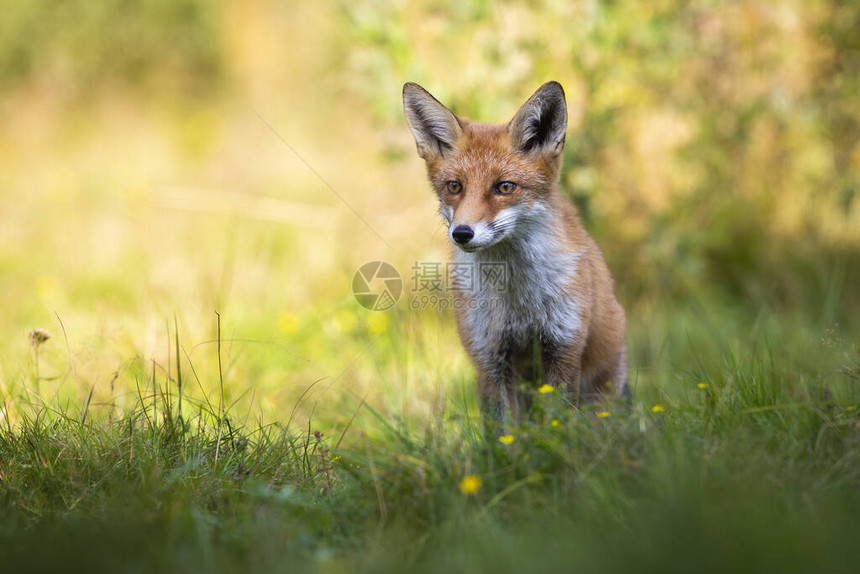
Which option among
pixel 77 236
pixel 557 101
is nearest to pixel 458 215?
pixel 557 101

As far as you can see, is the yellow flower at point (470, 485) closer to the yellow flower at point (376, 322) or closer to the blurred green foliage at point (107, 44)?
the yellow flower at point (376, 322)

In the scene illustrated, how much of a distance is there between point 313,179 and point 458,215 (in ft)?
21.9

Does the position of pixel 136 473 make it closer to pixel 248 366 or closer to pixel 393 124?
pixel 248 366

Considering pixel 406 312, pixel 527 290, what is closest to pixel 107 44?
pixel 406 312

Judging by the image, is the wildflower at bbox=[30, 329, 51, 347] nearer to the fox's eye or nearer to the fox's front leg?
the fox's eye

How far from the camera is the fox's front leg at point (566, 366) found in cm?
341

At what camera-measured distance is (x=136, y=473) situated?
274 centimetres

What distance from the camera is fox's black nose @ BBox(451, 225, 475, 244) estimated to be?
123 inches

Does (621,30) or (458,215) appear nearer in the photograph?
(458,215)

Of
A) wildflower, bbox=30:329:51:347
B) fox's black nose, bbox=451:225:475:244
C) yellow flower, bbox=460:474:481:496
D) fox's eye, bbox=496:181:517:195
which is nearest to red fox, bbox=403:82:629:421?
fox's eye, bbox=496:181:517:195

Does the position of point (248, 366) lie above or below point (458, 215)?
→ below

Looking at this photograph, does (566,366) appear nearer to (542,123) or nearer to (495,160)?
(495,160)

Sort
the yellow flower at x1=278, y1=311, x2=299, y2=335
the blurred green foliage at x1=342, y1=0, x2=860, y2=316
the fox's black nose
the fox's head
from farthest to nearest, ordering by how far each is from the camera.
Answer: the blurred green foliage at x1=342, y1=0, x2=860, y2=316 < the yellow flower at x1=278, y1=311, x2=299, y2=335 < the fox's head < the fox's black nose

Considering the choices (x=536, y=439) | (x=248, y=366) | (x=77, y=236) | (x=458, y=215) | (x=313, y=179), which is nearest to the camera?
(x=536, y=439)
